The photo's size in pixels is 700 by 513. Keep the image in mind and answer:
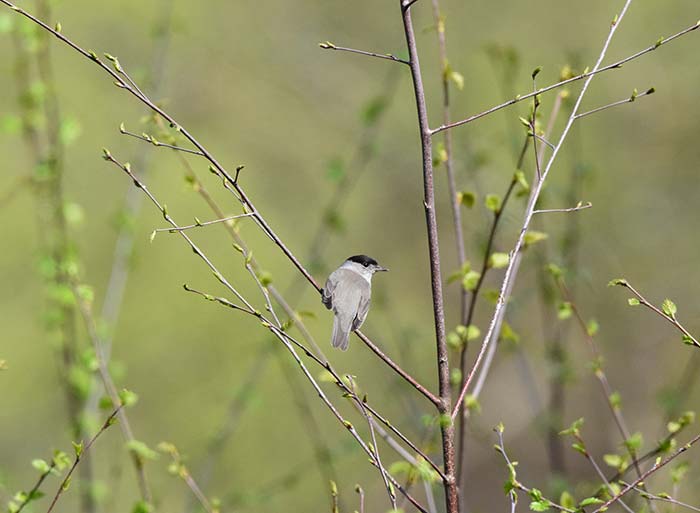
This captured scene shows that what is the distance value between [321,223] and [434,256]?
502 cm

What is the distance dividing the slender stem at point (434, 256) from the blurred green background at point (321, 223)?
8.79ft

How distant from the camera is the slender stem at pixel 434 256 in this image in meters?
2.15

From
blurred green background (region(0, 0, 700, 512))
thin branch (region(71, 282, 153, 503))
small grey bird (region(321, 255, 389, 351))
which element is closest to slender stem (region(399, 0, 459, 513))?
small grey bird (region(321, 255, 389, 351))

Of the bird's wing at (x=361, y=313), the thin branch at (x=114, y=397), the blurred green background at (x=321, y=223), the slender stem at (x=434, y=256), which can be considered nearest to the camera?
the slender stem at (x=434, y=256)

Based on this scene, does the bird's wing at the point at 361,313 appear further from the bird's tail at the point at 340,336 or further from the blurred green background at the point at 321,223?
the blurred green background at the point at 321,223

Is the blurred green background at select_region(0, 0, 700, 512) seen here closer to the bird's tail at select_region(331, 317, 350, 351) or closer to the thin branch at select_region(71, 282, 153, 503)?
the thin branch at select_region(71, 282, 153, 503)

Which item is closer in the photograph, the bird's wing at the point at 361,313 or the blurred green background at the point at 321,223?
the bird's wing at the point at 361,313

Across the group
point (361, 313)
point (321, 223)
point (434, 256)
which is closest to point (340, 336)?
point (361, 313)

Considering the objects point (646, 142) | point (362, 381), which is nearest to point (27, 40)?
point (362, 381)

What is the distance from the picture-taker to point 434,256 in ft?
7.22

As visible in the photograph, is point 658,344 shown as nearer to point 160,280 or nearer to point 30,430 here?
point 160,280

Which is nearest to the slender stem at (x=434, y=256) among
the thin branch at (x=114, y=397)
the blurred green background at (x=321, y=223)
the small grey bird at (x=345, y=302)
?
the small grey bird at (x=345, y=302)

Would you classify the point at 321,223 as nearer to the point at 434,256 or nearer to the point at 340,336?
the point at 340,336

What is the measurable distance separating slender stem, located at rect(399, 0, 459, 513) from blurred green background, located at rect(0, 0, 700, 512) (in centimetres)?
268
